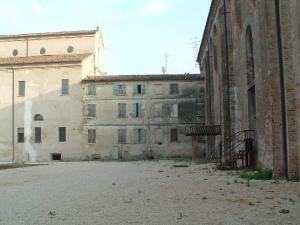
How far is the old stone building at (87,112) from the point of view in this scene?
141 feet

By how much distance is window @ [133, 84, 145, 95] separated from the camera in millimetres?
43781

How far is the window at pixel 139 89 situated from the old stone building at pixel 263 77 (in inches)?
547

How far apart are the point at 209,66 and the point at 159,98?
7571 mm

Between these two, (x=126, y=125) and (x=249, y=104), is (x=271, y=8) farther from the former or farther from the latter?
(x=126, y=125)

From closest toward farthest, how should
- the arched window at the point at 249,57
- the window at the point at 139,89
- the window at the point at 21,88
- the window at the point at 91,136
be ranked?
the arched window at the point at 249,57, the window at the point at 91,136, the window at the point at 139,89, the window at the point at 21,88

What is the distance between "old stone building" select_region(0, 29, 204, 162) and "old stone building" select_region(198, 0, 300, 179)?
13.4 meters

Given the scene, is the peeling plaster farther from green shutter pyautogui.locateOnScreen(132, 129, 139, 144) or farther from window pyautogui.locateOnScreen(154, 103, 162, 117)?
window pyautogui.locateOnScreen(154, 103, 162, 117)

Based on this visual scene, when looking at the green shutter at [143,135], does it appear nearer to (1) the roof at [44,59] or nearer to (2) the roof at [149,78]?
(2) the roof at [149,78]

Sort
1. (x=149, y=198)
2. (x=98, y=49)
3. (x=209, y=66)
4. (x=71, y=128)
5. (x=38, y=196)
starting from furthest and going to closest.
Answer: (x=98, y=49)
(x=71, y=128)
(x=209, y=66)
(x=38, y=196)
(x=149, y=198)

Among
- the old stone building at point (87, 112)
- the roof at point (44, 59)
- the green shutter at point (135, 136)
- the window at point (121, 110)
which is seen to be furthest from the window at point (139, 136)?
the roof at point (44, 59)

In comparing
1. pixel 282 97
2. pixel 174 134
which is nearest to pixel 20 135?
pixel 174 134

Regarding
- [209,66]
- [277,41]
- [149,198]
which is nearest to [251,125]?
[277,41]

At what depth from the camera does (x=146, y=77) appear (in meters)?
43.8

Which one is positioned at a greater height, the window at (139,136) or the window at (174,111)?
the window at (174,111)
